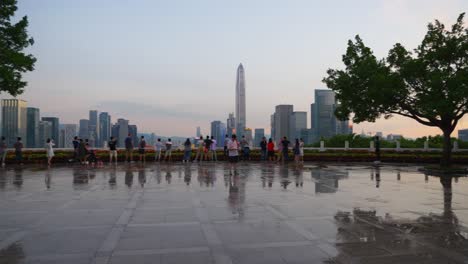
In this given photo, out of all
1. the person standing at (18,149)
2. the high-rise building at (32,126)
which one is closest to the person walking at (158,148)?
the person standing at (18,149)

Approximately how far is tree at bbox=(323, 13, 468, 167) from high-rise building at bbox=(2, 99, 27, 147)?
56.8 metres

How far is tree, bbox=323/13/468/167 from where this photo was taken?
56.1 feet

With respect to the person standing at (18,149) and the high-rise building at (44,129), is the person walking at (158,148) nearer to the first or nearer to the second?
the person standing at (18,149)

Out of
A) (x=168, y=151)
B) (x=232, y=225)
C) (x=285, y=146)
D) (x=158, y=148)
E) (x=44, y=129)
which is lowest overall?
(x=232, y=225)

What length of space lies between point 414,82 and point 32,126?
65.5 metres

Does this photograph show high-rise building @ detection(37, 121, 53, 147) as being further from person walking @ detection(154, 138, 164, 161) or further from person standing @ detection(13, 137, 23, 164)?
person walking @ detection(154, 138, 164, 161)

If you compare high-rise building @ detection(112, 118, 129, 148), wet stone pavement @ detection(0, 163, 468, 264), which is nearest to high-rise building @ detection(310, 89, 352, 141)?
high-rise building @ detection(112, 118, 129, 148)

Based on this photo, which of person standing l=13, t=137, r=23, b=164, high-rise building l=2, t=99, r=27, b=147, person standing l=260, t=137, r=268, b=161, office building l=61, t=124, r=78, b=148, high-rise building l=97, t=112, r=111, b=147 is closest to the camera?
person standing l=13, t=137, r=23, b=164

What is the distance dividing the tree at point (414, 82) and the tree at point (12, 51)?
Result: 1722 centimetres

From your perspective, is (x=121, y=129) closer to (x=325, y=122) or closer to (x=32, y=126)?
(x=32, y=126)

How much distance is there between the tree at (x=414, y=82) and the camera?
1711 centimetres

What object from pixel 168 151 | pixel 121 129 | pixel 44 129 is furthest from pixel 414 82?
pixel 44 129

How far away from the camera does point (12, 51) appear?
19.2 meters

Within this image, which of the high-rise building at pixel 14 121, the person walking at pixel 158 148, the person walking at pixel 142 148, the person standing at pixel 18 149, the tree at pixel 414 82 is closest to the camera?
the tree at pixel 414 82
